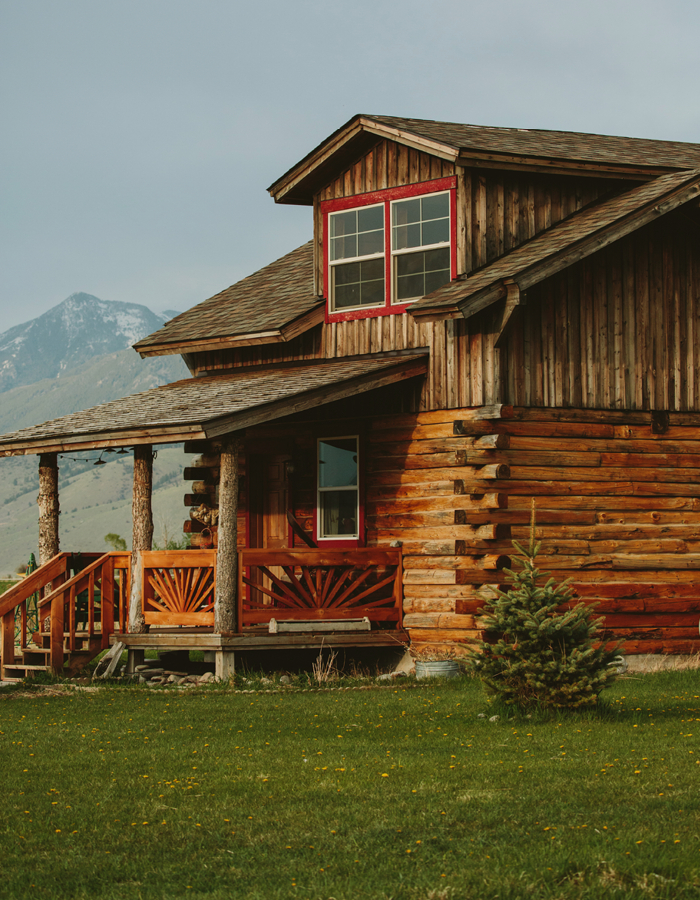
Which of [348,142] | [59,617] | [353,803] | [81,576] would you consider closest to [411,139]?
[348,142]

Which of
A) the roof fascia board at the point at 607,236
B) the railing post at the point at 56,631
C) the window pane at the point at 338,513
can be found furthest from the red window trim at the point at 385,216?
the railing post at the point at 56,631

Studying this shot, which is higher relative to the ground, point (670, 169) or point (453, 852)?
point (670, 169)

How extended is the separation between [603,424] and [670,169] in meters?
4.35

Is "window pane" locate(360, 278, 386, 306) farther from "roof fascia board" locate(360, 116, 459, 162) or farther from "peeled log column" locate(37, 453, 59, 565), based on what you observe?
"peeled log column" locate(37, 453, 59, 565)

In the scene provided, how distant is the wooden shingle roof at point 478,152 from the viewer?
16.2 m

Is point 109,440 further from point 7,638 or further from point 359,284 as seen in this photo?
point 359,284

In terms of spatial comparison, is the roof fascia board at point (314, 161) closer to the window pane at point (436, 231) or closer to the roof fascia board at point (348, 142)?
the roof fascia board at point (348, 142)

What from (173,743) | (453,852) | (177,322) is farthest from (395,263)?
(453,852)

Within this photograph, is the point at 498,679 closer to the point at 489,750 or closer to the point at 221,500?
the point at 489,750

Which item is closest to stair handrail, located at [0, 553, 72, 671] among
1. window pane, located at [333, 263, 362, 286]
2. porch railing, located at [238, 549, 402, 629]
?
porch railing, located at [238, 549, 402, 629]

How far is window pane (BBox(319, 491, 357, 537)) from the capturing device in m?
17.3

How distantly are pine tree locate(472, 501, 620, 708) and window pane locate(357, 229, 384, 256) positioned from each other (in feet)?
25.4

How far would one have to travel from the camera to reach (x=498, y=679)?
432 inches

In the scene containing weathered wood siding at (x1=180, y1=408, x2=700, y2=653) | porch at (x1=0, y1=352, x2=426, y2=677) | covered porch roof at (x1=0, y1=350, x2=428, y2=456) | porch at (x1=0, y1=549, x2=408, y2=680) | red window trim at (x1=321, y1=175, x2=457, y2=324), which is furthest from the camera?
red window trim at (x1=321, y1=175, x2=457, y2=324)
